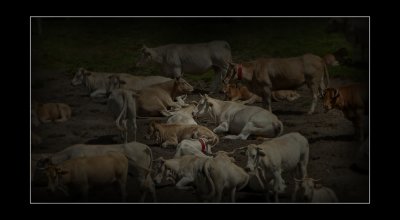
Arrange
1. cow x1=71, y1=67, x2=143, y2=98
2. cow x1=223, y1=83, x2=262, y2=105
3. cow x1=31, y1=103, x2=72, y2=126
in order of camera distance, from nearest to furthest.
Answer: cow x1=31, y1=103, x2=72, y2=126 < cow x1=71, y1=67, x2=143, y2=98 < cow x1=223, y1=83, x2=262, y2=105

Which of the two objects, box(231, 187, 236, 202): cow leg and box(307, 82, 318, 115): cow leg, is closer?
box(231, 187, 236, 202): cow leg

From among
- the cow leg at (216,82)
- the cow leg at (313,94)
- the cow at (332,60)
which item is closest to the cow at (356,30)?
the cow at (332,60)

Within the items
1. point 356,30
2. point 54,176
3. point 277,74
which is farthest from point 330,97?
point 54,176

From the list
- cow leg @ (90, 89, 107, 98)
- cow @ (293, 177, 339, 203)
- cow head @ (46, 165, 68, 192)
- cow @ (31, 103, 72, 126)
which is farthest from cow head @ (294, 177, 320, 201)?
cow @ (31, 103, 72, 126)

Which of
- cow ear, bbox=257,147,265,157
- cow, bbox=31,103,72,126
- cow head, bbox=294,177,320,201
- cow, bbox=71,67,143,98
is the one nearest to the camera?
cow ear, bbox=257,147,265,157

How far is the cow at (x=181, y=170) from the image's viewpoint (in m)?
9.27

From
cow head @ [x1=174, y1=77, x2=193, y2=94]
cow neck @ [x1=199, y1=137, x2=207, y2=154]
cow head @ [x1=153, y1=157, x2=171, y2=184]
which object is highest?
cow head @ [x1=174, y1=77, x2=193, y2=94]

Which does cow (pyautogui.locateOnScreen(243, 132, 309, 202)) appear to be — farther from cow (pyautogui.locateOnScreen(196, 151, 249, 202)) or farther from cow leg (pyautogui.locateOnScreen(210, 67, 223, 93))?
cow leg (pyautogui.locateOnScreen(210, 67, 223, 93))

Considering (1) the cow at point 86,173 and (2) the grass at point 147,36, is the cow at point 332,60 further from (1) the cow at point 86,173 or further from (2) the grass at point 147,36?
(1) the cow at point 86,173

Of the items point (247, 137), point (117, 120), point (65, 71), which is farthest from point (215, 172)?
point (65, 71)

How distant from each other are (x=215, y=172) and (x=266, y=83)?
1049 mm

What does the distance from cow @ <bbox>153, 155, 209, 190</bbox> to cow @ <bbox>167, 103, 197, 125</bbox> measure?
0.37 metres

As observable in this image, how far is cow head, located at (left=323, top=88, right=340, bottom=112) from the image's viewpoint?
9.45 metres

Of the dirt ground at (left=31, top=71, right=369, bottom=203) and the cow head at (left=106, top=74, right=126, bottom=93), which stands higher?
the cow head at (left=106, top=74, right=126, bottom=93)
